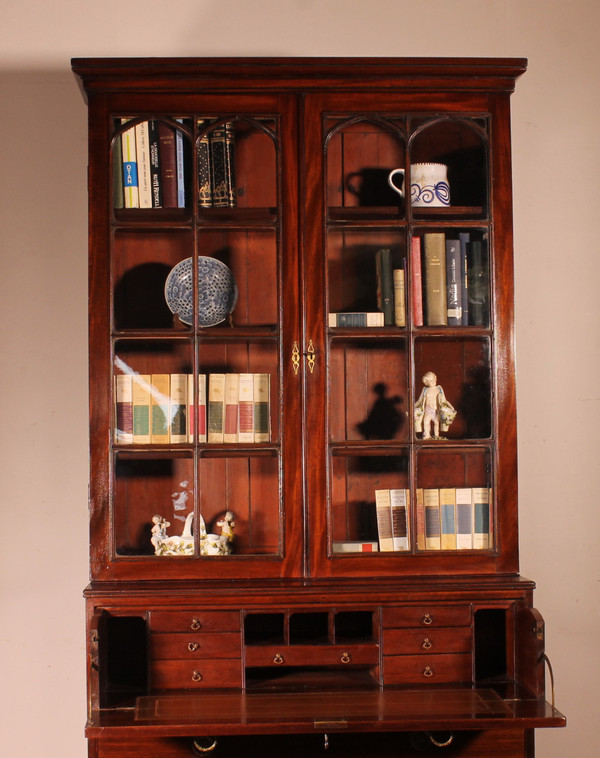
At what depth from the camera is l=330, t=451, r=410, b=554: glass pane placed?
6.97 ft

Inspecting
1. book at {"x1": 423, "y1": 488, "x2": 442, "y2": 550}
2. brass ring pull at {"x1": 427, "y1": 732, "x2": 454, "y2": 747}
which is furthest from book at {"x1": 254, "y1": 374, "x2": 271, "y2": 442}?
brass ring pull at {"x1": 427, "y1": 732, "x2": 454, "y2": 747}

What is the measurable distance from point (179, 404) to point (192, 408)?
4 centimetres

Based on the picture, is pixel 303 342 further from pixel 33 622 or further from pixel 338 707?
pixel 33 622

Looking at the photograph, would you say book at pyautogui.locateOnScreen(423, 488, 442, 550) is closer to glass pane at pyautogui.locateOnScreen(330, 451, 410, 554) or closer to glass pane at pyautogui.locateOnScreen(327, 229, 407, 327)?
glass pane at pyautogui.locateOnScreen(330, 451, 410, 554)

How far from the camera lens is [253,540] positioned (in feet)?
7.05

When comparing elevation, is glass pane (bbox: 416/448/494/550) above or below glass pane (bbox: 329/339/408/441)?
below

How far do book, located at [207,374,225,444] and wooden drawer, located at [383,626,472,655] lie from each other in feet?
2.27

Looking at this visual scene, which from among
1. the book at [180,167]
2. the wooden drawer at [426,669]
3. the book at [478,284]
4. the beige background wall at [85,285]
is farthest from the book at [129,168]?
the wooden drawer at [426,669]

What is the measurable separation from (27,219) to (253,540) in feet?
4.12

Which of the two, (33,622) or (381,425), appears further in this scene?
(33,622)

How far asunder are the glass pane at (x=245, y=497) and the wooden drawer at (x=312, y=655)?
0.82 ft

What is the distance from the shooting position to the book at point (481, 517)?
2133 millimetres

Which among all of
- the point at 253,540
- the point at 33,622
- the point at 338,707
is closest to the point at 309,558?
the point at 253,540

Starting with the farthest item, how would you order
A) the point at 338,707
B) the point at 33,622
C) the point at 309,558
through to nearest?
the point at 33,622 → the point at 309,558 → the point at 338,707
